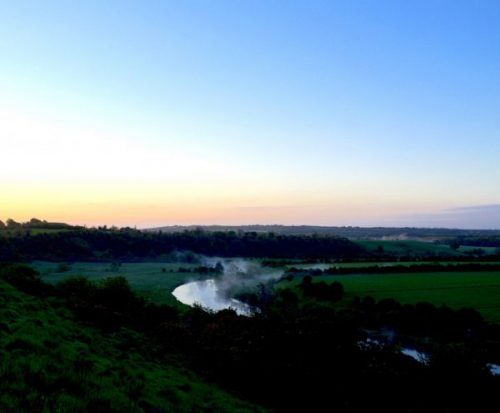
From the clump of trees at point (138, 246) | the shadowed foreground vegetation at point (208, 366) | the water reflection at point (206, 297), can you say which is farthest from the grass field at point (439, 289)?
the clump of trees at point (138, 246)

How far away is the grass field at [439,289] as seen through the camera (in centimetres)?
6489

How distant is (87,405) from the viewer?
1467cm

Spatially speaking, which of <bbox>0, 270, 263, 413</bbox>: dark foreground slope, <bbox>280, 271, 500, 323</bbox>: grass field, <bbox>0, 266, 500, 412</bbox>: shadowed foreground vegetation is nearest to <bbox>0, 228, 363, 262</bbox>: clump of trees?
<bbox>280, 271, 500, 323</bbox>: grass field

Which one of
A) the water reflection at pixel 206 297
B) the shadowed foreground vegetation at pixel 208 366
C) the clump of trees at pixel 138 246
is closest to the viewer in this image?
the shadowed foreground vegetation at pixel 208 366

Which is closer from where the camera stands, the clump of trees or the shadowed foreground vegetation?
the shadowed foreground vegetation

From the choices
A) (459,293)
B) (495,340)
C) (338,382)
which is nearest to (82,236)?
(459,293)

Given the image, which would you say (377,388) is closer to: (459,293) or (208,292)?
(459,293)

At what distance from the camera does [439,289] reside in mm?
79125

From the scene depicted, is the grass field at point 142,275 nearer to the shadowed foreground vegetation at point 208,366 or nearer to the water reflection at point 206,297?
the water reflection at point 206,297

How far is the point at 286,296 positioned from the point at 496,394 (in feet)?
172

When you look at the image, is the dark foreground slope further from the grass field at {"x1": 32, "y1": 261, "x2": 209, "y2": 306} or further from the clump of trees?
the clump of trees

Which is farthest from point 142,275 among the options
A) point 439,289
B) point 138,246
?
point 439,289

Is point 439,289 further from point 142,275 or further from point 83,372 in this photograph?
point 83,372

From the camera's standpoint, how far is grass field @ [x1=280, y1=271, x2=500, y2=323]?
64887mm
